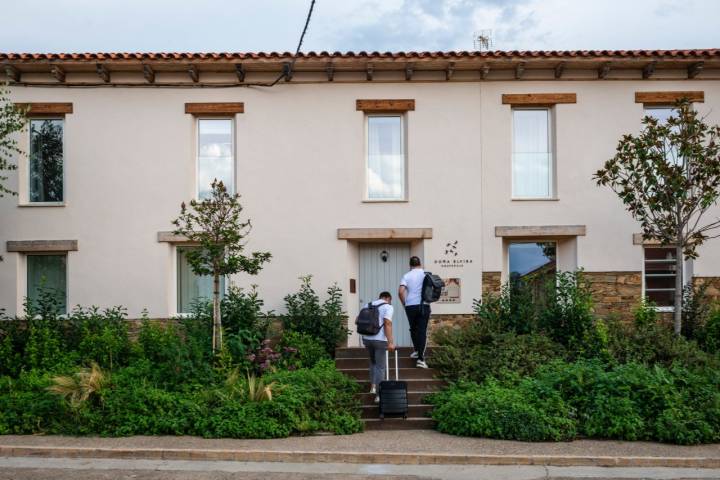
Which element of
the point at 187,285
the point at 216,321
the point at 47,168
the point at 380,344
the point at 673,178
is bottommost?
the point at 380,344

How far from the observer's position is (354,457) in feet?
31.1

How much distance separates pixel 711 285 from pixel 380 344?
6.85 metres

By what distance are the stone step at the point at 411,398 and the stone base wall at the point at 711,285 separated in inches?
234

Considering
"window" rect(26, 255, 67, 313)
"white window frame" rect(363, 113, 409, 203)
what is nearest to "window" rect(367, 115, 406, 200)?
"white window frame" rect(363, 113, 409, 203)

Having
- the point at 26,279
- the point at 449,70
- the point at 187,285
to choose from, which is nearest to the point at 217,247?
the point at 187,285

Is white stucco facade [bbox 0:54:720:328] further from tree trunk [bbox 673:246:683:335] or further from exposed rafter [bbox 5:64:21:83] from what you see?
tree trunk [bbox 673:246:683:335]

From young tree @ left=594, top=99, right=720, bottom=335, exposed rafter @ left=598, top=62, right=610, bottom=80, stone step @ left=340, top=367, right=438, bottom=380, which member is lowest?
stone step @ left=340, top=367, right=438, bottom=380

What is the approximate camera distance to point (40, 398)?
1121 centimetres

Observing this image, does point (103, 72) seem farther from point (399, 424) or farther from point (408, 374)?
point (399, 424)

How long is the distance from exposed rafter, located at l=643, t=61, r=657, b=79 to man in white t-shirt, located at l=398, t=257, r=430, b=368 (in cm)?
582

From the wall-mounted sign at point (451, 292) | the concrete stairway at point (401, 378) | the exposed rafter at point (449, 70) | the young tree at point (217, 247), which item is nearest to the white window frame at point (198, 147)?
the young tree at point (217, 247)

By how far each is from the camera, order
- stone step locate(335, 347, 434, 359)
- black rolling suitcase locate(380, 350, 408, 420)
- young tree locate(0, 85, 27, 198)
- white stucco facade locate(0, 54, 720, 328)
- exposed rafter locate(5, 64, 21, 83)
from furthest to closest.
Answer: white stucco facade locate(0, 54, 720, 328)
exposed rafter locate(5, 64, 21, 83)
stone step locate(335, 347, 434, 359)
young tree locate(0, 85, 27, 198)
black rolling suitcase locate(380, 350, 408, 420)

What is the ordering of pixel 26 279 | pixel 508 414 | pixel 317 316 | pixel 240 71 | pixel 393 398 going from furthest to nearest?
pixel 26 279 < pixel 240 71 < pixel 317 316 < pixel 393 398 < pixel 508 414

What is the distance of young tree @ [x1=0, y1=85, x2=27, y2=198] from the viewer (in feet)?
43.9
